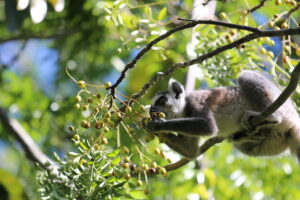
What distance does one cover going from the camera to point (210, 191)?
7.26 metres

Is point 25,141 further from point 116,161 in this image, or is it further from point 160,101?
point 116,161

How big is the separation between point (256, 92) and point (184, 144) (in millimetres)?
932

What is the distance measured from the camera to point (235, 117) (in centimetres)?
607

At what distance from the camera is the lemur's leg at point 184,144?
19.8 ft

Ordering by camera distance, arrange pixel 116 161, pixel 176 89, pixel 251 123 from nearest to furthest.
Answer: pixel 116 161, pixel 251 123, pixel 176 89

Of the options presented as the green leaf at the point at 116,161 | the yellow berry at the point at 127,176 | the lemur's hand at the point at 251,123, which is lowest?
the lemur's hand at the point at 251,123

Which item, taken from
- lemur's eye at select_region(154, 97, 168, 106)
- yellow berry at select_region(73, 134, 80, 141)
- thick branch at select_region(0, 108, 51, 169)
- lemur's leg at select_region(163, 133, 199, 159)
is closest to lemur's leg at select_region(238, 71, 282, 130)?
lemur's leg at select_region(163, 133, 199, 159)

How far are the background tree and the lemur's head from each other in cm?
31

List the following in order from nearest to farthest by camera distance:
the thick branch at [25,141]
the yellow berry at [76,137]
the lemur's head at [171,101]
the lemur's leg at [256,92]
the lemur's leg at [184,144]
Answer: the yellow berry at [76,137] < the lemur's leg at [256,92] < the lemur's leg at [184,144] < the lemur's head at [171,101] < the thick branch at [25,141]

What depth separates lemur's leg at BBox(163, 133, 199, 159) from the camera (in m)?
6.04

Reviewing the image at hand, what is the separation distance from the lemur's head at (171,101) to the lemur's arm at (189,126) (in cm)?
35

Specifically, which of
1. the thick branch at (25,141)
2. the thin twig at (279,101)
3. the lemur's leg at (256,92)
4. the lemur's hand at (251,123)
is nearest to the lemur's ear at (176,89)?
the lemur's leg at (256,92)

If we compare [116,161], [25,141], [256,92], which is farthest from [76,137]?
[25,141]

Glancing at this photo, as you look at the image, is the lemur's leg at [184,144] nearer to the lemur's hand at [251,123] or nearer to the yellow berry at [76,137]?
the lemur's hand at [251,123]
